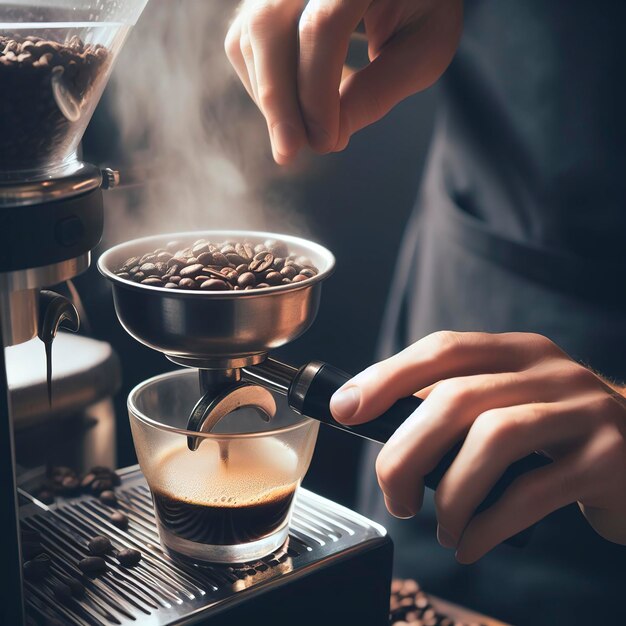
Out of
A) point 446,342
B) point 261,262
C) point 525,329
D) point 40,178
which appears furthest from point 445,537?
point 525,329

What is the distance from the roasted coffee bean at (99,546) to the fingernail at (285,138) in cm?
36

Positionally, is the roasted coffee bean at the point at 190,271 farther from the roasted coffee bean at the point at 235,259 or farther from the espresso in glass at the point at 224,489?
the espresso in glass at the point at 224,489

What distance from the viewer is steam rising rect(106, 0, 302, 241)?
4.24ft

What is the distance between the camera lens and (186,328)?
58cm

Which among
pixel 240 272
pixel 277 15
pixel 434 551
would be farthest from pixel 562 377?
pixel 434 551

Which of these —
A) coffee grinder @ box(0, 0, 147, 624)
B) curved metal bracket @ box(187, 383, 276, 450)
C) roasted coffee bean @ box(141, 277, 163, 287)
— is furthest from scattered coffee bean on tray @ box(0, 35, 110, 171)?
curved metal bracket @ box(187, 383, 276, 450)

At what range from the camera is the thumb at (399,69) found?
2.54ft

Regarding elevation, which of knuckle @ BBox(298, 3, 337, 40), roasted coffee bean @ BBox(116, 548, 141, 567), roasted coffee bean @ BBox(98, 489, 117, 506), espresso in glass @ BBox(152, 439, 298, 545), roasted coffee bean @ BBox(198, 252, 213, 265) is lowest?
roasted coffee bean @ BBox(98, 489, 117, 506)

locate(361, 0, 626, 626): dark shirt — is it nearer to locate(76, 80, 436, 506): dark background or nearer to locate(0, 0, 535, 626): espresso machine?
locate(0, 0, 535, 626): espresso machine

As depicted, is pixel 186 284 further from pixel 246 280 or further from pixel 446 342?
pixel 446 342

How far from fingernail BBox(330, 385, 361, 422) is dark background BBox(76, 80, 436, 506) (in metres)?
1.16

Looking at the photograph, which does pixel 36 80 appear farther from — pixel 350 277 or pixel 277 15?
pixel 350 277

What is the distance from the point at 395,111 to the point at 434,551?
98 cm

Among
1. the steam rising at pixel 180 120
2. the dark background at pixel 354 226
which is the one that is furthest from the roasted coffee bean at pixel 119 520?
the dark background at pixel 354 226
